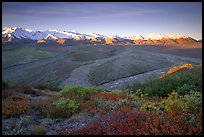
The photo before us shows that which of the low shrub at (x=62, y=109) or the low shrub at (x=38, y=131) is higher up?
the low shrub at (x=38, y=131)

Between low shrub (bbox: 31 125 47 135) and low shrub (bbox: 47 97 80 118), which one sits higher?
A: low shrub (bbox: 31 125 47 135)

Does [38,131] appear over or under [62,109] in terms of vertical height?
over

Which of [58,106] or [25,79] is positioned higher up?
[58,106]

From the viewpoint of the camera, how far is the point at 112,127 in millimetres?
9352

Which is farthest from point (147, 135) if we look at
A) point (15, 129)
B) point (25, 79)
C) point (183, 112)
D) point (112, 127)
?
point (25, 79)

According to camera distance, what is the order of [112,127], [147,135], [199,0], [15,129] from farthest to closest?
[15,129] → [112,127] → [147,135] → [199,0]

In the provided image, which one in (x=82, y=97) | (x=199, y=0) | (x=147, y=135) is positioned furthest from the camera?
(x=82, y=97)

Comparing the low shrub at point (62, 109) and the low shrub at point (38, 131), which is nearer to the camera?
the low shrub at point (38, 131)

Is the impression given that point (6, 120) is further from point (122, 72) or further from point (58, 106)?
point (122, 72)

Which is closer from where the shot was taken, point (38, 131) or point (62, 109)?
point (38, 131)

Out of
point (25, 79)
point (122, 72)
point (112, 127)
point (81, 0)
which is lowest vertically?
point (25, 79)

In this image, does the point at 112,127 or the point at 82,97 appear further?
the point at 82,97

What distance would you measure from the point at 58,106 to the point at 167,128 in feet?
19.7

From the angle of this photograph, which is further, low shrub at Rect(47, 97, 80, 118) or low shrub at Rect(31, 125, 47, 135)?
low shrub at Rect(47, 97, 80, 118)
